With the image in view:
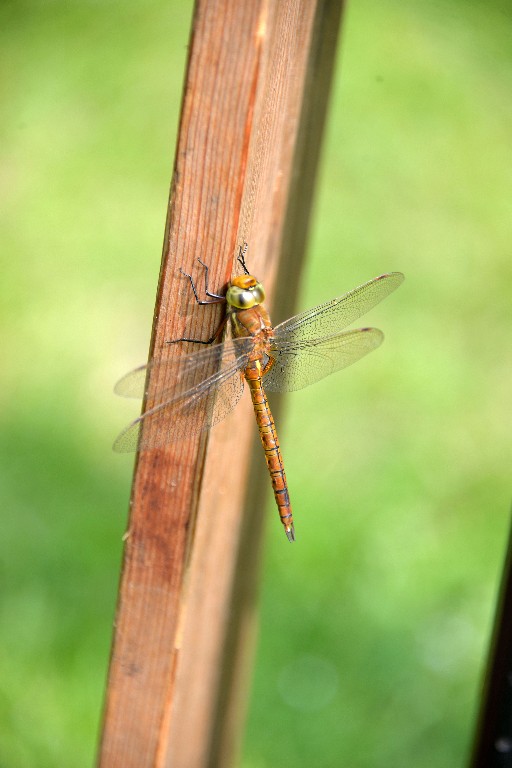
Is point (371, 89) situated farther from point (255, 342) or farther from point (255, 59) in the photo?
point (255, 59)

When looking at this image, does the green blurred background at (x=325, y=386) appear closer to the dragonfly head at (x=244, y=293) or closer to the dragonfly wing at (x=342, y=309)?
the dragonfly wing at (x=342, y=309)

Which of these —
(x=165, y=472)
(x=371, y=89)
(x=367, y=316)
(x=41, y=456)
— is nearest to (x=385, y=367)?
(x=367, y=316)

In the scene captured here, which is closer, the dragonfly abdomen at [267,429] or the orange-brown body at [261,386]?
the orange-brown body at [261,386]

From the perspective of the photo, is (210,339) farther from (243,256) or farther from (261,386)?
(261,386)

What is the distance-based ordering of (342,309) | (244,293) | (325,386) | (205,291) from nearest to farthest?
(205,291)
(244,293)
(342,309)
(325,386)

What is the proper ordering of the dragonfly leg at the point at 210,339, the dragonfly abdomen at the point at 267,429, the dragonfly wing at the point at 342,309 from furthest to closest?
1. the dragonfly wing at the point at 342,309
2. the dragonfly abdomen at the point at 267,429
3. the dragonfly leg at the point at 210,339

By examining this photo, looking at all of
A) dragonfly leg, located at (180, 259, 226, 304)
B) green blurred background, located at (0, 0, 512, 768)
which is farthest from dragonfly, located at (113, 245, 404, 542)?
green blurred background, located at (0, 0, 512, 768)

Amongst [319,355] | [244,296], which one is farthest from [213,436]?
[319,355]

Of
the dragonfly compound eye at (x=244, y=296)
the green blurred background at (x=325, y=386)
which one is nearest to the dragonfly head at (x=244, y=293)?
the dragonfly compound eye at (x=244, y=296)
